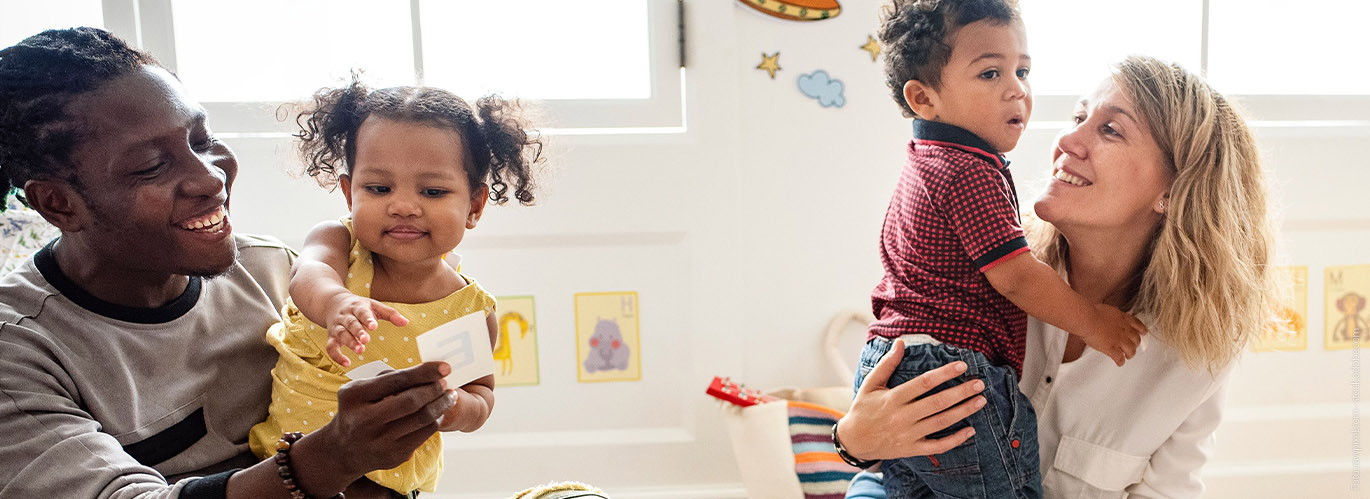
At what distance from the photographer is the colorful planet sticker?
2.17 meters

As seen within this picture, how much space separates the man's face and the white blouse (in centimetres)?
134

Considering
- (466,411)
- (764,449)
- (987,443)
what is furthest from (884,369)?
(466,411)

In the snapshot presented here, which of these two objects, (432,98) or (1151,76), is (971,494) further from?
(432,98)

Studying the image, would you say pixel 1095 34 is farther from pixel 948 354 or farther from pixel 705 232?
pixel 948 354

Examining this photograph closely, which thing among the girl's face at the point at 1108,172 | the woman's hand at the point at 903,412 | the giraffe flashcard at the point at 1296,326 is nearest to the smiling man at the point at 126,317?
the woman's hand at the point at 903,412

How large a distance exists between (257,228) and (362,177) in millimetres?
1192

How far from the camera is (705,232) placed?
7.24ft

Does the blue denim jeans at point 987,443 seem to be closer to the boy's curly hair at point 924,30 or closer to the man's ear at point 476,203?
the boy's curly hair at point 924,30

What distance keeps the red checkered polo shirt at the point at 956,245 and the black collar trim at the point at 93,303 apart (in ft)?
3.59

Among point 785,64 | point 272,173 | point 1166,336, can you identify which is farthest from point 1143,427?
point 272,173

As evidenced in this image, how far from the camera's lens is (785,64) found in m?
2.20

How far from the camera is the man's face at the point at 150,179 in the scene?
3.15 feet

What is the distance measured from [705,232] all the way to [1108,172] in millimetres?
1026

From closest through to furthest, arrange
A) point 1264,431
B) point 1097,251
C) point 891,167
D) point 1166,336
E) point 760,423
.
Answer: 1. point 1166,336
2. point 1097,251
3. point 760,423
4. point 891,167
5. point 1264,431
